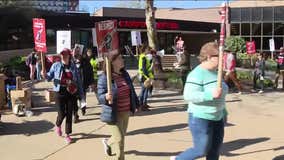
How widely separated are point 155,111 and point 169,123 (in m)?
1.78

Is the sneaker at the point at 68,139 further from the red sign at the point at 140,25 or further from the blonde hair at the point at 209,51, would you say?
the red sign at the point at 140,25

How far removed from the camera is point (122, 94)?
7.21m

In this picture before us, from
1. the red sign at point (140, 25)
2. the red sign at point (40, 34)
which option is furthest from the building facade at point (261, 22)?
the red sign at point (40, 34)

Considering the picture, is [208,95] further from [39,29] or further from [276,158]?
[39,29]

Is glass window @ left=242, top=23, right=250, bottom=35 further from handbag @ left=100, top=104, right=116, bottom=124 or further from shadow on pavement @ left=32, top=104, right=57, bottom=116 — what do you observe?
handbag @ left=100, top=104, right=116, bottom=124

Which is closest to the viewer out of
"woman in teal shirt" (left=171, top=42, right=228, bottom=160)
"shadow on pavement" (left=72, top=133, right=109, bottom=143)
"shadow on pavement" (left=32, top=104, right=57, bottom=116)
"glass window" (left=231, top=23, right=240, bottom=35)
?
"woman in teal shirt" (left=171, top=42, right=228, bottom=160)

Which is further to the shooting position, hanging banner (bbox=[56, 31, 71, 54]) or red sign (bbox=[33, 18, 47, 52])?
hanging banner (bbox=[56, 31, 71, 54])

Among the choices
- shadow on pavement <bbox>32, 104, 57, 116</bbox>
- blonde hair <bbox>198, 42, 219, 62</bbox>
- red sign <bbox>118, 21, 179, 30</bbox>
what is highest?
red sign <bbox>118, 21, 179, 30</bbox>

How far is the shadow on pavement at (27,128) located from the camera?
1019 centimetres

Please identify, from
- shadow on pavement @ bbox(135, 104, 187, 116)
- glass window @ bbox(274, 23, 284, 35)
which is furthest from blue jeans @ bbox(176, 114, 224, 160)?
glass window @ bbox(274, 23, 284, 35)

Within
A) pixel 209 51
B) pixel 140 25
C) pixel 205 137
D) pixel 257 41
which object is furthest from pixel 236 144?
pixel 257 41

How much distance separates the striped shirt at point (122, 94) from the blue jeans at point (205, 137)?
1.30 meters

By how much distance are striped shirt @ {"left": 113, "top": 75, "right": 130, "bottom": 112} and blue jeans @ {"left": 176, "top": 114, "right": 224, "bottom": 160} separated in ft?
4.28

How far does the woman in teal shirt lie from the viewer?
5.88m
